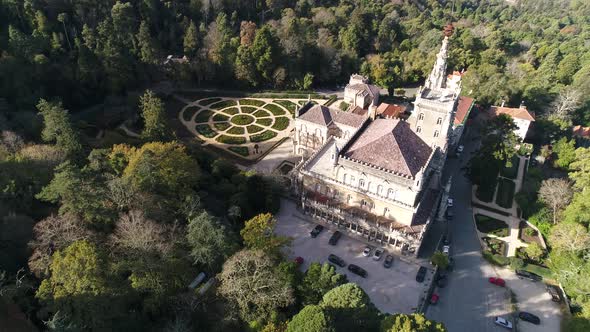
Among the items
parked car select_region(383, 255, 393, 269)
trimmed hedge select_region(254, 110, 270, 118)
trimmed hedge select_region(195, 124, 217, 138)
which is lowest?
parked car select_region(383, 255, 393, 269)

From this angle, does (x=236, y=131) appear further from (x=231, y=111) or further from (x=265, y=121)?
(x=231, y=111)

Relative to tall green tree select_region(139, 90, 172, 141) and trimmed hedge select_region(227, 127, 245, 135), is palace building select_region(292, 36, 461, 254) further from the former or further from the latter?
trimmed hedge select_region(227, 127, 245, 135)

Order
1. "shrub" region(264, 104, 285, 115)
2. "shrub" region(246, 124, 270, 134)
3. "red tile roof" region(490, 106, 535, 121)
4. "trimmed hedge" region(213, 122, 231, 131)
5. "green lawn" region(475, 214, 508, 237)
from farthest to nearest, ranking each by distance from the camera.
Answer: "shrub" region(264, 104, 285, 115) < "trimmed hedge" region(213, 122, 231, 131) < "shrub" region(246, 124, 270, 134) < "red tile roof" region(490, 106, 535, 121) < "green lawn" region(475, 214, 508, 237)

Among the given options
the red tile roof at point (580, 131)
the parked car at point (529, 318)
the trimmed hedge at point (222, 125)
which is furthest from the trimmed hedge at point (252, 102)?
the red tile roof at point (580, 131)

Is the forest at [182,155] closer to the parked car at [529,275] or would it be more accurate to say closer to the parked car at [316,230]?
the parked car at [529,275]

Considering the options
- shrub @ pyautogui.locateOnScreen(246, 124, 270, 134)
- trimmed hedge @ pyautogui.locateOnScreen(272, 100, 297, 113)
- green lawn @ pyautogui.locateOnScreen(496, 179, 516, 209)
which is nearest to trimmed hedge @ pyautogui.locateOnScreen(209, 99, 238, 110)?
trimmed hedge @ pyautogui.locateOnScreen(272, 100, 297, 113)

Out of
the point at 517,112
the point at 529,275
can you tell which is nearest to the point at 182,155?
the point at 529,275

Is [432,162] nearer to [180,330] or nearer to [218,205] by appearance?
[218,205]
